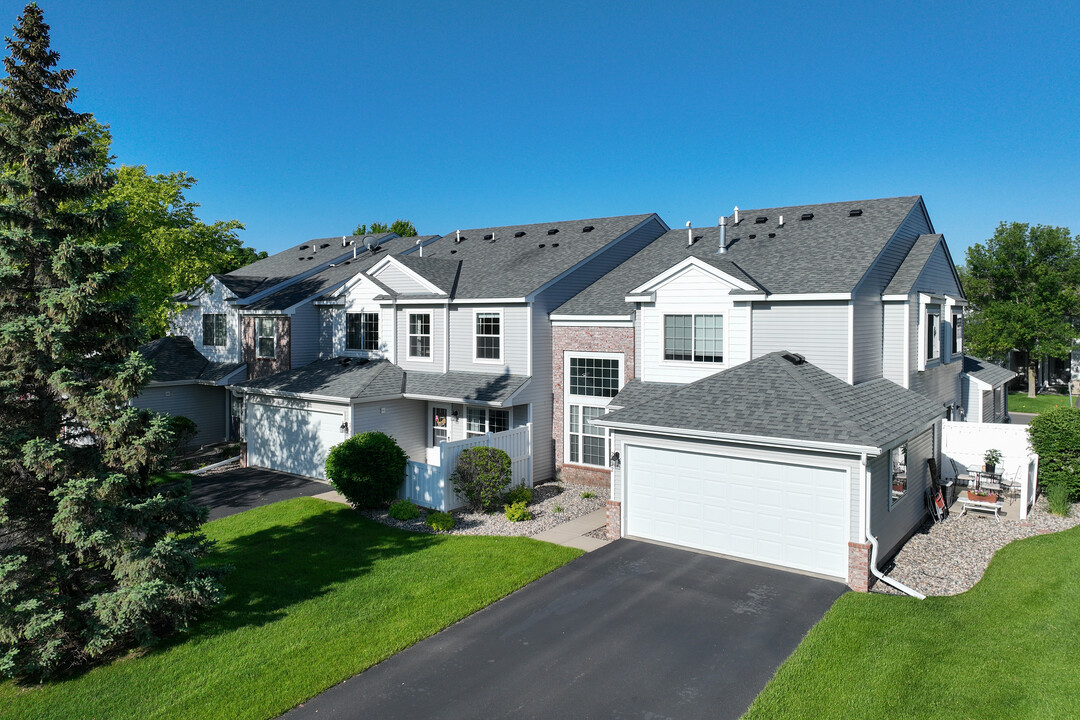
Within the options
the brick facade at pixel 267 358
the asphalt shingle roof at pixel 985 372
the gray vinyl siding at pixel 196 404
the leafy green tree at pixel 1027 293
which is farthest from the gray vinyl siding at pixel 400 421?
the leafy green tree at pixel 1027 293

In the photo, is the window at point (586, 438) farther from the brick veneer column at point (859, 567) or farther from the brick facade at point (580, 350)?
the brick veneer column at point (859, 567)

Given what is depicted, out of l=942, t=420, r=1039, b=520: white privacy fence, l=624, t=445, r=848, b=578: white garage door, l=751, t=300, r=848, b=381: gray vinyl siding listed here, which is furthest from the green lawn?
l=942, t=420, r=1039, b=520: white privacy fence

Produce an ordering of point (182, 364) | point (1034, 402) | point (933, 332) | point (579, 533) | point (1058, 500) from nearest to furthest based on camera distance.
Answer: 1. point (579, 533)
2. point (1058, 500)
3. point (933, 332)
4. point (182, 364)
5. point (1034, 402)

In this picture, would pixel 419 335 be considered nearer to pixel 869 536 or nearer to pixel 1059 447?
pixel 869 536

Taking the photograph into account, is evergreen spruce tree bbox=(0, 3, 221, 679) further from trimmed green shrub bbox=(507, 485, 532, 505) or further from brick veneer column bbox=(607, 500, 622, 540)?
trimmed green shrub bbox=(507, 485, 532, 505)

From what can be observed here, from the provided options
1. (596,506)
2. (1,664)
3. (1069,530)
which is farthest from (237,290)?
(1069,530)

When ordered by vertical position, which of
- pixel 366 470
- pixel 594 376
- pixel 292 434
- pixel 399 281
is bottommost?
pixel 366 470

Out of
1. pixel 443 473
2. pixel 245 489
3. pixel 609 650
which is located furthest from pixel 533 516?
pixel 245 489
